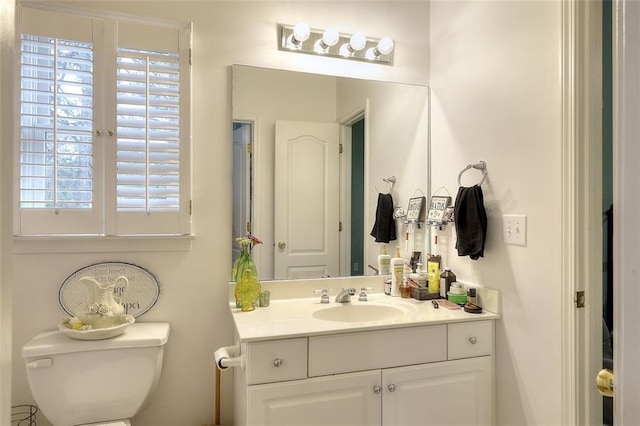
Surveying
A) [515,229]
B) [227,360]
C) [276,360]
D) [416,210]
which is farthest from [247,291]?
[515,229]

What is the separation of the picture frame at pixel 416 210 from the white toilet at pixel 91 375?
4.39ft

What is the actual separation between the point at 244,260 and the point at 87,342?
26.3 inches

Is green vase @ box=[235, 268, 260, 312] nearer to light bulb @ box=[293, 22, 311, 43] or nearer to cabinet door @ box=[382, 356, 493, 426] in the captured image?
cabinet door @ box=[382, 356, 493, 426]

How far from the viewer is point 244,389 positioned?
1.32 m

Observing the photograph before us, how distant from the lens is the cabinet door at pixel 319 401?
1.27 m

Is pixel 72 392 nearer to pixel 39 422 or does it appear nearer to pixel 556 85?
pixel 39 422

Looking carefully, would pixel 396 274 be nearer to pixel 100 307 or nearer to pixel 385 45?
pixel 385 45

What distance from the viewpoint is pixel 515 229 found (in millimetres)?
1460

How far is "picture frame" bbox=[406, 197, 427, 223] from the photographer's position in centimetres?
201

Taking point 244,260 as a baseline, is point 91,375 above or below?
below

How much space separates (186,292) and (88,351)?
43 cm

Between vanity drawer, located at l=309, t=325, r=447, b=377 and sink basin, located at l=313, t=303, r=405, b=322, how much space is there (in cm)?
25

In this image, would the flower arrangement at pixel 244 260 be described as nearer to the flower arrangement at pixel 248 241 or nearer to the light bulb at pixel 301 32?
the flower arrangement at pixel 248 241
